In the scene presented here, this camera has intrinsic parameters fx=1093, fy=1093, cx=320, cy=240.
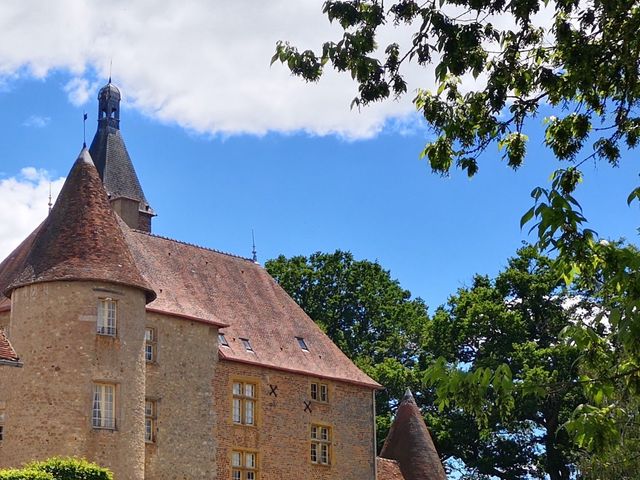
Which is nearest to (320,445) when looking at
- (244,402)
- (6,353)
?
(244,402)

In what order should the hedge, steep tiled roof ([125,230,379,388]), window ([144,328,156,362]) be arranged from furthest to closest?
steep tiled roof ([125,230,379,388]), window ([144,328,156,362]), the hedge

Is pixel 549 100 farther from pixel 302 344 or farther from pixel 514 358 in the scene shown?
pixel 514 358

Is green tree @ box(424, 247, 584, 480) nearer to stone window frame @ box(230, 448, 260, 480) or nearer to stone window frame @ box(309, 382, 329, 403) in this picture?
stone window frame @ box(309, 382, 329, 403)

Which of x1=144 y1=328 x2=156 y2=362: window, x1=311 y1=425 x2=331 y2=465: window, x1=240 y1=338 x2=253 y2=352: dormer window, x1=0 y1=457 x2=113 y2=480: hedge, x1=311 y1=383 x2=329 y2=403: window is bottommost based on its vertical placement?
x1=0 y1=457 x2=113 y2=480: hedge

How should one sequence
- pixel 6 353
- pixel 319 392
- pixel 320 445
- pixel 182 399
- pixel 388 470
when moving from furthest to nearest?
pixel 388 470
pixel 319 392
pixel 320 445
pixel 182 399
pixel 6 353

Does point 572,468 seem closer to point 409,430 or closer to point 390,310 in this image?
Result: point 409,430

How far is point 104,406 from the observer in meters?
25.2

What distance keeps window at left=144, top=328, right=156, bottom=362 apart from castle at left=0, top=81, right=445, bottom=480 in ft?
0.10

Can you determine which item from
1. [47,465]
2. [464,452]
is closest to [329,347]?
[464,452]

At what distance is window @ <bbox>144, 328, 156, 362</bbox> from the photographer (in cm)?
2838

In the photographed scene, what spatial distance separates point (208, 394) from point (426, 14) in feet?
72.0

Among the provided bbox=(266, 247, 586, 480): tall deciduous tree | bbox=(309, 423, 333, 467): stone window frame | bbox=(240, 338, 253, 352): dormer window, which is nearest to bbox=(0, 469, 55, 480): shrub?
bbox=(240, 338, 253, 352): dormer window

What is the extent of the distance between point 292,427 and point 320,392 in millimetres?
1818

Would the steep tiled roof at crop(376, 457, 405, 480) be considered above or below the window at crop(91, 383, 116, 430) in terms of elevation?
below
